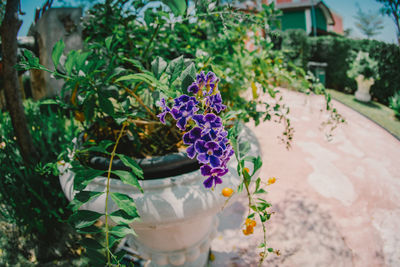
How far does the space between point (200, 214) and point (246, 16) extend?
694 mm

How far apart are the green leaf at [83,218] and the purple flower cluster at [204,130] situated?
0.92 ft

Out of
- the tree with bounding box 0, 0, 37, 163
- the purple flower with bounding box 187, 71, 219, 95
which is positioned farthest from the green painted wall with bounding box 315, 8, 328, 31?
the purple flower with bounding box 187, 71, 219, 95

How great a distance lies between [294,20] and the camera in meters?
13.2

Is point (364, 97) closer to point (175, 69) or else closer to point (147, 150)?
point (147, 150)

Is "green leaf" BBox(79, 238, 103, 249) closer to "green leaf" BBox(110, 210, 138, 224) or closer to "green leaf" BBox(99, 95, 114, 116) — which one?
"green leaf" BBox(110, 210, 138, 224)

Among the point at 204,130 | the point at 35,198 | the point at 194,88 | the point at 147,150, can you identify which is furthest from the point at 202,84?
the point at 35,198

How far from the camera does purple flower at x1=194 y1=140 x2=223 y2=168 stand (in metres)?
0.51

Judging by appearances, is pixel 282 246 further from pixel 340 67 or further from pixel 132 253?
pixel 340 67

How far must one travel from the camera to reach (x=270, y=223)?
61.3 inches

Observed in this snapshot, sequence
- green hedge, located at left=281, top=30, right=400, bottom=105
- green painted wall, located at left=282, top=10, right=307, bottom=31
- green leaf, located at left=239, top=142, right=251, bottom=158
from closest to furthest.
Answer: green leaf, located at left=239, top=142, right=251, bottom=158 → green hedge, located at left=281, top=30, right=400, bottom=105 → green painted wall, located at left=282, top=10, right=307, bottom=31

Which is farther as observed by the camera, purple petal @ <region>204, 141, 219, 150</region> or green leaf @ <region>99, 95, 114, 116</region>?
green leaf @ <region>99, 95, 114, 116</region>

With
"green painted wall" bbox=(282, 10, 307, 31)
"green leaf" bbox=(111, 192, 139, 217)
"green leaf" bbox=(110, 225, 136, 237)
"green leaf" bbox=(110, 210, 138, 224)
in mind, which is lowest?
"green leaf" bbox=(110, 225, 136, 237)

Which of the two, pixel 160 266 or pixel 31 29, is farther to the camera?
pixel 31 29

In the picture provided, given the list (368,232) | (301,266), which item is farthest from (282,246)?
(368,232)
